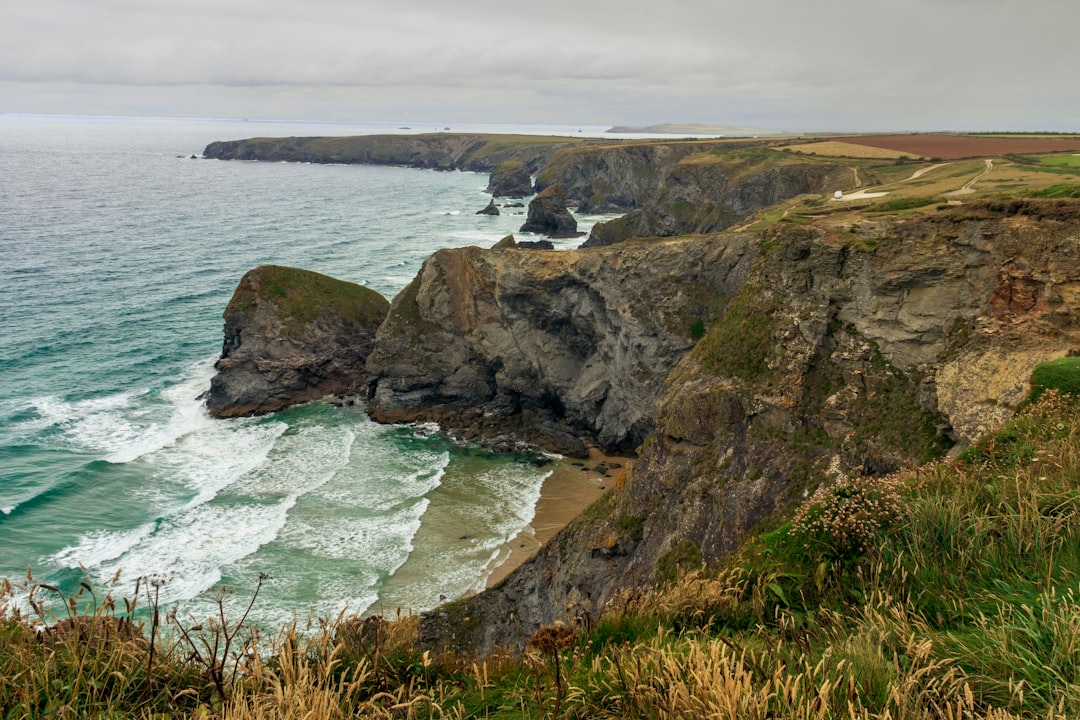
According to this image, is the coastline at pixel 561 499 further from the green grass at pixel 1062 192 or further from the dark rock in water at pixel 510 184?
the dark rock in water at pixel 510 184

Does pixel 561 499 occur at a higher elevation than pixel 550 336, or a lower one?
lower

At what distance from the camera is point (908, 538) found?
8141 millimetres

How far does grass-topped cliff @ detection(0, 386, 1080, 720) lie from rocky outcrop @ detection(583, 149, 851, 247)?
72.1 metres

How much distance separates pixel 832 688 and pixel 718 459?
17.9 m

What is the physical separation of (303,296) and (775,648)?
5138 centimetres

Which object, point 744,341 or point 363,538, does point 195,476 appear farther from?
point 744,341

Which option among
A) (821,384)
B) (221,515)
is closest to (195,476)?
(221,515)

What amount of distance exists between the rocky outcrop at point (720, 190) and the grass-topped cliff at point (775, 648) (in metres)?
72.1

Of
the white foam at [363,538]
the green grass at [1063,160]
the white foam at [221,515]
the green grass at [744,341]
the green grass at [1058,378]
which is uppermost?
the green grass at [1063,160]

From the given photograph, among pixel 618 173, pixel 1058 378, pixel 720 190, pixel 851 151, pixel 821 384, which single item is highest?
pixel 618 173

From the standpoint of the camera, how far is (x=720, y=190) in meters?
91.2

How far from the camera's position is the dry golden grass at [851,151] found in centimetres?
8229

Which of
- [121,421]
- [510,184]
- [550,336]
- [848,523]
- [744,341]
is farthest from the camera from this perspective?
[510,184]

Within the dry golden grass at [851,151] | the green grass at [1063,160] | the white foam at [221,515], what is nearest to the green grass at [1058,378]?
the white foam at [221,515]
